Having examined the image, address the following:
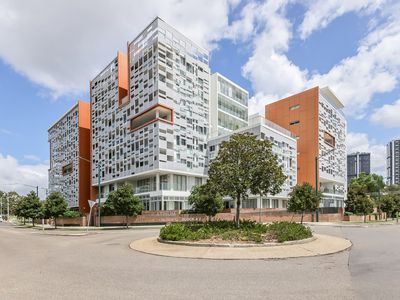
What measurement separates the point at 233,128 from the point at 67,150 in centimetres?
3843

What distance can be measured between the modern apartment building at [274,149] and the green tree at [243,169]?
3187 cm

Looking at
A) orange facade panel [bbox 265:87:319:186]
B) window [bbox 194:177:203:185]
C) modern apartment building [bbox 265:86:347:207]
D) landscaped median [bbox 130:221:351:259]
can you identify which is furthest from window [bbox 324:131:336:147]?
landscaped median [bbox 130:221:351:259]

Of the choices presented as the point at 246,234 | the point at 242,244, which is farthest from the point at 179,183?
the point at 242,244

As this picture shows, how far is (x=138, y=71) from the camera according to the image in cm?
5188

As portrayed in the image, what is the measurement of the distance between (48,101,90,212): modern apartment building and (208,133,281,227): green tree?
49.1 meters

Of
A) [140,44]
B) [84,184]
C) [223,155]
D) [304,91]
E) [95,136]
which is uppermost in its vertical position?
[140,44]

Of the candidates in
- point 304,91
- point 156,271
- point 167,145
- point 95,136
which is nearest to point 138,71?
point 167,145

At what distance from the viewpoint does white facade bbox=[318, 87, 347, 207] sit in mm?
65438

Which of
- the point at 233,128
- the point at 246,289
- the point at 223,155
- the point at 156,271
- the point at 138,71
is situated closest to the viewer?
the point at 246,289

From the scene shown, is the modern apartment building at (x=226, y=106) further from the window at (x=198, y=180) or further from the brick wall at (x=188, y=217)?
the brick wall at (x=188, y=217)

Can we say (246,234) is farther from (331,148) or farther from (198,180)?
(331,148)

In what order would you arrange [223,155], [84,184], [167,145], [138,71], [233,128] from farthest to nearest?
[84,184] → [233,128] → [138,71] → [167,145] → [223,155]

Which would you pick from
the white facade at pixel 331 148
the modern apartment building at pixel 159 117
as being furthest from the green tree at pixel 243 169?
the white facade at pixel 331 148

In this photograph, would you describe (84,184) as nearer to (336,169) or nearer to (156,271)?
(336,169)
